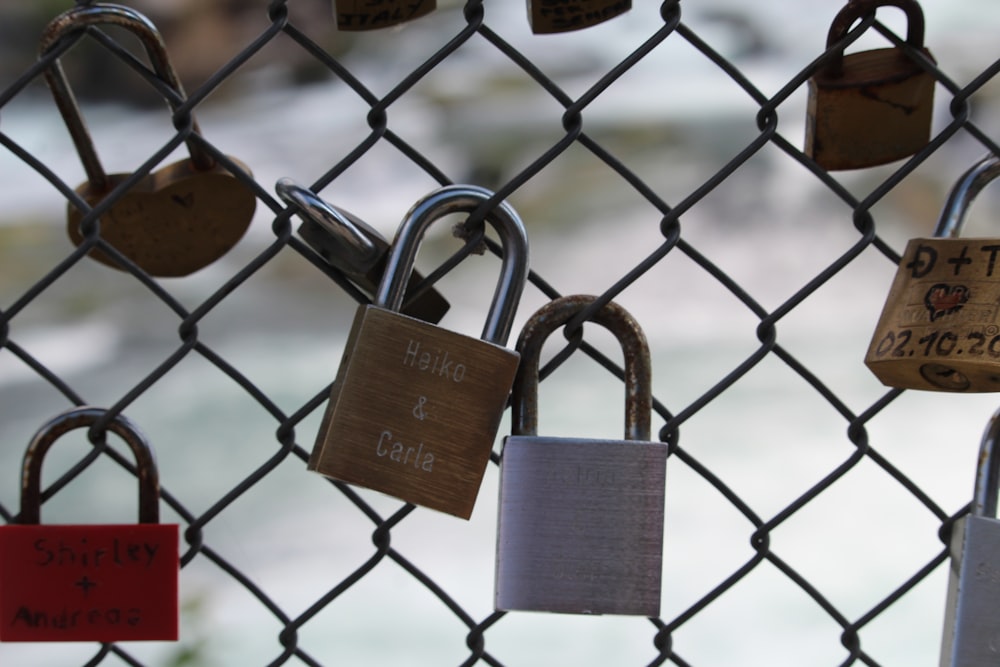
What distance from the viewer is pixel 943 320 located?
0.87m

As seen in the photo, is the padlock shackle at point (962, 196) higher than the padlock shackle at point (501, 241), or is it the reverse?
the padlock shackle at point (962, 196)

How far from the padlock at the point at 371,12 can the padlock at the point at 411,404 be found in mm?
187

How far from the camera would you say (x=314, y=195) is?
2.69ft

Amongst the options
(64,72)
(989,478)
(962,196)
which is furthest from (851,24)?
(64,72)

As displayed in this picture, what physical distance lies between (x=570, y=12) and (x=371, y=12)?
0.16 metres

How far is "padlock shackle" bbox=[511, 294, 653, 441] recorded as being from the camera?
0.86m

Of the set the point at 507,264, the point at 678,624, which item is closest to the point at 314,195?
the point at 507,264

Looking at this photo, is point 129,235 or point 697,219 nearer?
point 129,235

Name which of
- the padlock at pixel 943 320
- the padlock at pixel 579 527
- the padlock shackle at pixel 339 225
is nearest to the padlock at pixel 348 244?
the padlock shackle at pixel 339 225

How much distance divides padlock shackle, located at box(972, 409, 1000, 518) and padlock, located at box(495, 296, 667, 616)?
0.26 metres

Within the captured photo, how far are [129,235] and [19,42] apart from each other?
198 centimetres

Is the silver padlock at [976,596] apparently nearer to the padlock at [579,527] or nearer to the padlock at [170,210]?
the padlock at [579,527]

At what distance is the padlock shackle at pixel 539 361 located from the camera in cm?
86

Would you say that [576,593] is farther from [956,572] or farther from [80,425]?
[80,425]
